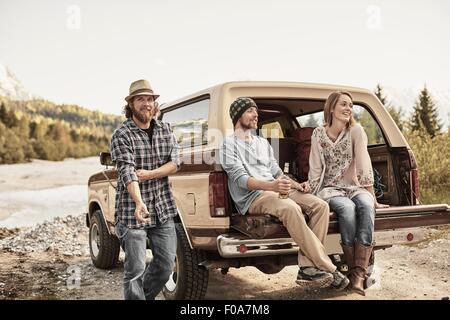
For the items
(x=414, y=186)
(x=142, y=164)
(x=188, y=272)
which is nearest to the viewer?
(x=142, y=164)

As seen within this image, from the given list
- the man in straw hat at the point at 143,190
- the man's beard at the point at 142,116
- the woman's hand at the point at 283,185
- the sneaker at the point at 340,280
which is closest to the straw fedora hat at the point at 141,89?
the man in straw hat at the point at 143,190

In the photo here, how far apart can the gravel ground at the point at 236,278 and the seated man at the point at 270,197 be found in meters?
1.33

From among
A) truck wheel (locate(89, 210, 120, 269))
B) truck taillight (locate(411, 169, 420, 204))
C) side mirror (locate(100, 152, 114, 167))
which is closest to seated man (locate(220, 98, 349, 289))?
truck taillight (locate(411, 169, 420, 204))

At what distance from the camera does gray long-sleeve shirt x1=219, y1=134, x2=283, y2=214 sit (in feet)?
12.5

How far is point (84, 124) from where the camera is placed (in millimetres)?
31031

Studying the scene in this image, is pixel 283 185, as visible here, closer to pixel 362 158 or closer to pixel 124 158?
pixel 362 158

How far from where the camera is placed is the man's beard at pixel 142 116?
137 inches

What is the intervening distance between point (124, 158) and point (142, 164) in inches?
6.1

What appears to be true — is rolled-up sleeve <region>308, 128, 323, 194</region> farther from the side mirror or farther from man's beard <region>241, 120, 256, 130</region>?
the side mirror

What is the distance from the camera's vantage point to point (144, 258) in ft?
11.1

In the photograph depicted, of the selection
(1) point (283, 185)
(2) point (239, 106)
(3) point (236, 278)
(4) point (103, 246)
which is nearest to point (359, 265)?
(1) point (283, 185)
